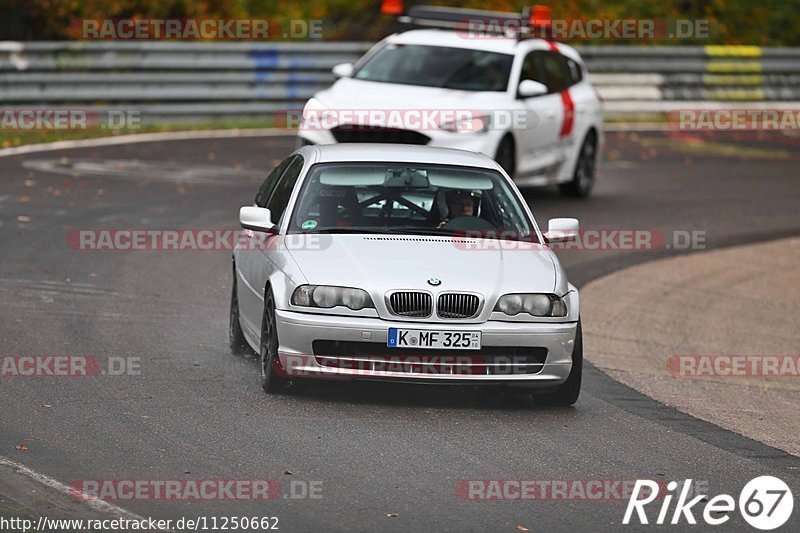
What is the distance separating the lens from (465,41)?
18609 mm

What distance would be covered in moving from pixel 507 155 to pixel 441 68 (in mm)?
1339

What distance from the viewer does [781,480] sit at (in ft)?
25.9

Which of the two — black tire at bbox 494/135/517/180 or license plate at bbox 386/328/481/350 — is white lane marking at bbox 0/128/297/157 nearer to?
black tire at bbox 494/135/517/180

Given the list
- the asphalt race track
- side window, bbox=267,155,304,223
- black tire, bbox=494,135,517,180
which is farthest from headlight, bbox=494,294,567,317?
black tire, bbox=494,135,517,180

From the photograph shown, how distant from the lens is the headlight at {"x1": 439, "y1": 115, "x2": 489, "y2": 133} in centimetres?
1681

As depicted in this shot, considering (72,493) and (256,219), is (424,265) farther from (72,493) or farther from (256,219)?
(72,493)

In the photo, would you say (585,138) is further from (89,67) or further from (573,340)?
(573,340)

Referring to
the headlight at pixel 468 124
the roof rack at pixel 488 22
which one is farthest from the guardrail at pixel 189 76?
the headlight at pixel 468 124

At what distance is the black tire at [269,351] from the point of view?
360 inches

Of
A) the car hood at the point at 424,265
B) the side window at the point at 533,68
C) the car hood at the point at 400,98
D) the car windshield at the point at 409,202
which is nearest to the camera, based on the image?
the car hood at the point at 424,265

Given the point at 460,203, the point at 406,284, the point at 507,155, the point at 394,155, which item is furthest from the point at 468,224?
the point at 507,155

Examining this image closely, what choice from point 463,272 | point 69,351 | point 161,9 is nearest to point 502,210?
point 463,272

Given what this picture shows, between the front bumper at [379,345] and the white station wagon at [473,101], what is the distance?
7.71 meters

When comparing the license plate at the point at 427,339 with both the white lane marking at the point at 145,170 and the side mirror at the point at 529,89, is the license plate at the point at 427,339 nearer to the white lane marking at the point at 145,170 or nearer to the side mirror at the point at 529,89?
the side mirror at the point at 529,89
